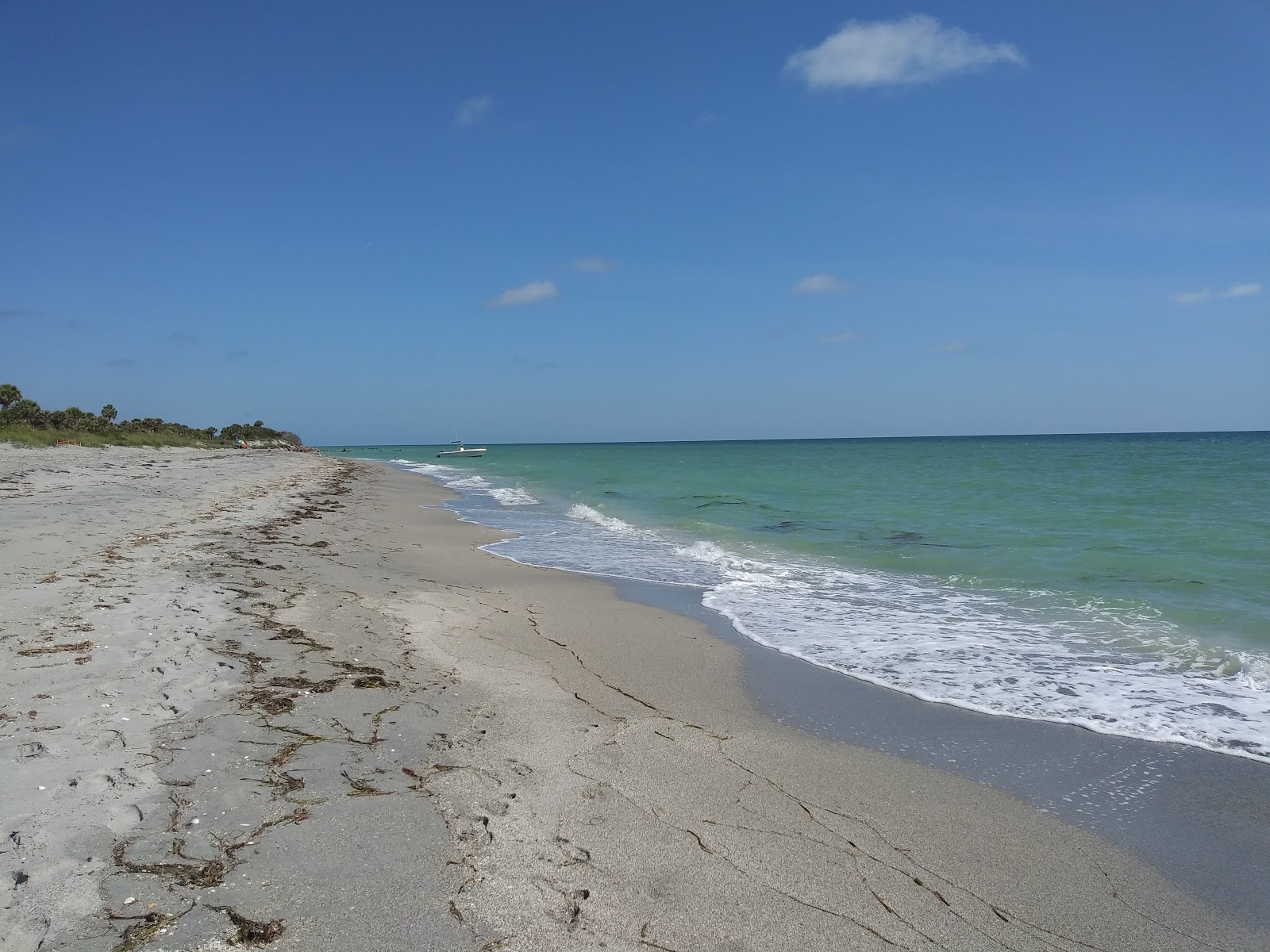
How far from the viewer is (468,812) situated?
11.3 ft

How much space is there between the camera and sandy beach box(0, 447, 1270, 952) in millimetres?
2695

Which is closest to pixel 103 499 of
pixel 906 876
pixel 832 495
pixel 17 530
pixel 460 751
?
pixel 17 530

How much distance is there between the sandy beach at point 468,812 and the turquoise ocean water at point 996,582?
184cm

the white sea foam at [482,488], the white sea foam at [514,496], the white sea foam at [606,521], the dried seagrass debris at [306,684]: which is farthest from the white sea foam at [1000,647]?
the white sea foam at [482,488]

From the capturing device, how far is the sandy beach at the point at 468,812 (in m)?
2.70

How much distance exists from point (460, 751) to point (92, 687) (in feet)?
7.60

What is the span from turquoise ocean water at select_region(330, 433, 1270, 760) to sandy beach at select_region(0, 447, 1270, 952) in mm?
1839

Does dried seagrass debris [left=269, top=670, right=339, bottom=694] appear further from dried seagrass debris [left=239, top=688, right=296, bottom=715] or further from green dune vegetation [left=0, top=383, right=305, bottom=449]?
green dune vegetation [left=0, top=383, right=305, bottom=449]

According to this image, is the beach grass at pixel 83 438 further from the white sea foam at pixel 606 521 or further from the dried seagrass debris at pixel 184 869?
the dried seagrass debris at pixel 184 869

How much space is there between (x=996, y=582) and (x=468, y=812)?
9041mm

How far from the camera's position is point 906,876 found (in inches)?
124

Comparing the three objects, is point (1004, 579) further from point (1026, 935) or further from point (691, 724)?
point (1026, 935)

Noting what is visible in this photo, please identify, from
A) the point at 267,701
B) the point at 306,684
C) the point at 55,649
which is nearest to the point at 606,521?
the point at 306,684

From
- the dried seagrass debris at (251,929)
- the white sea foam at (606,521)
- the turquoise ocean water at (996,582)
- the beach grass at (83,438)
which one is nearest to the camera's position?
the dried seagrass debris at (251,929)
